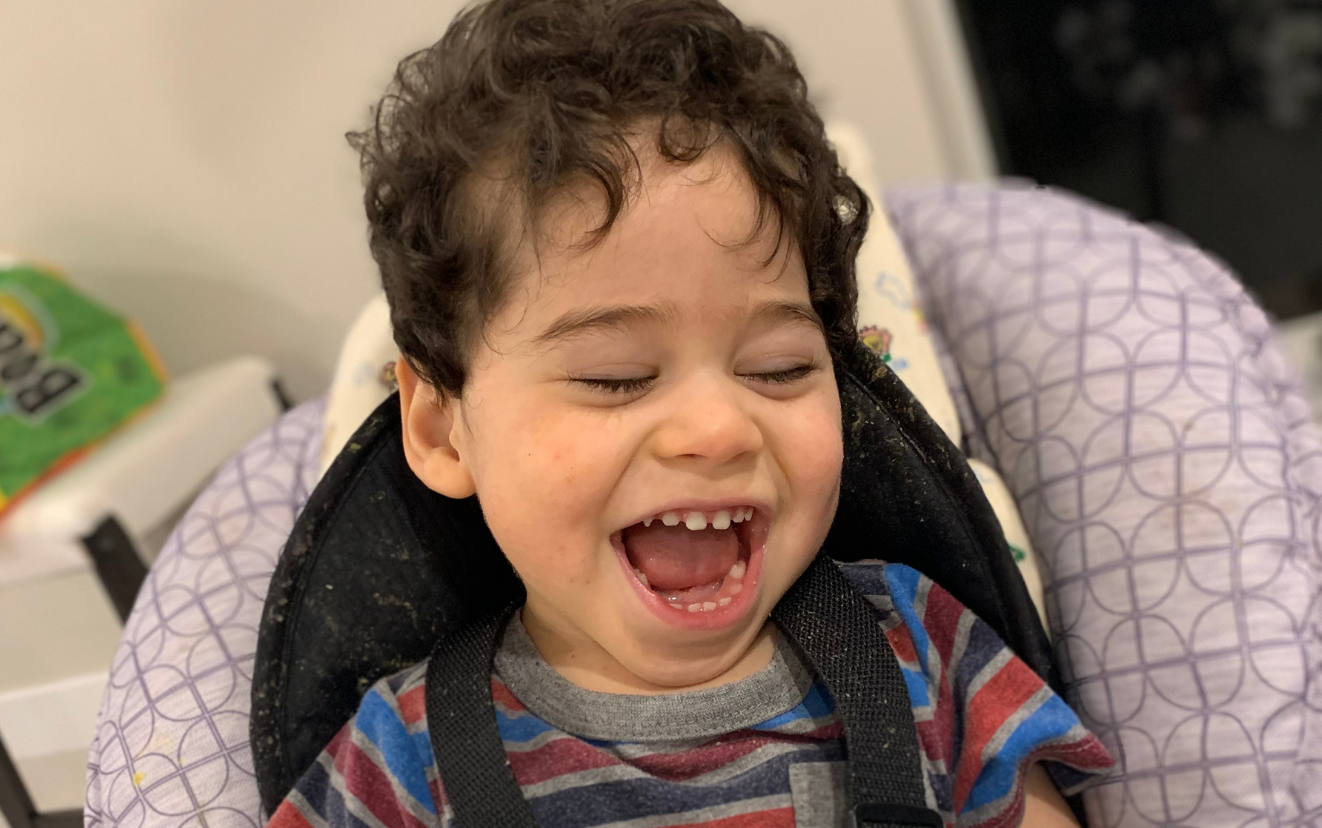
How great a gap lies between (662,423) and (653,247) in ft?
0.34

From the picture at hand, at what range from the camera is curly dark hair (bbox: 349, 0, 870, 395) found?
655 mm

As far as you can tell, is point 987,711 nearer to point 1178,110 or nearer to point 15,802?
point 15,802

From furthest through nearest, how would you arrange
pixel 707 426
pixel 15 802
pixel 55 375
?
pixel 55 375, pixel 15 802, pixel 707 426

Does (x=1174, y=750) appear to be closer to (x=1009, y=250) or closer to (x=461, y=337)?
(x=1009, y=250)

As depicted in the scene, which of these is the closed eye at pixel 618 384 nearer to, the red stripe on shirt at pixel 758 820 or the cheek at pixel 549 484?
the cheek at pixel 549 484

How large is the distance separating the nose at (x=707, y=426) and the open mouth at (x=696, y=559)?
0.04 m

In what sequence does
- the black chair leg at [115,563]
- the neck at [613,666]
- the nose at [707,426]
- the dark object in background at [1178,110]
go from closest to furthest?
the nose at [707,426], the neck at [613,666], the black chair leg at [115,563], the dark object in background at [1178,110]

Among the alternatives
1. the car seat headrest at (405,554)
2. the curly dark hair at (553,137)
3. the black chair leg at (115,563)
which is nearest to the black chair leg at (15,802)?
the black chair leg at (115,563)

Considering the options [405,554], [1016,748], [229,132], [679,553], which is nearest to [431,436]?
[405,554]

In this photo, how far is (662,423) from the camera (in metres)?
0.65

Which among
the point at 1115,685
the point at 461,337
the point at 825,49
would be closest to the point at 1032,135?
the point at 825,49

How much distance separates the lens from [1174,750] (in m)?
0.77

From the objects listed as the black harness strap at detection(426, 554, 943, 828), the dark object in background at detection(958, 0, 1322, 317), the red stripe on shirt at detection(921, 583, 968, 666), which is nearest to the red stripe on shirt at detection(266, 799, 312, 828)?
the black harness strap at detection(426, 554, 943, 828)

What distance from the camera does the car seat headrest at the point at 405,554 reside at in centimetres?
78
